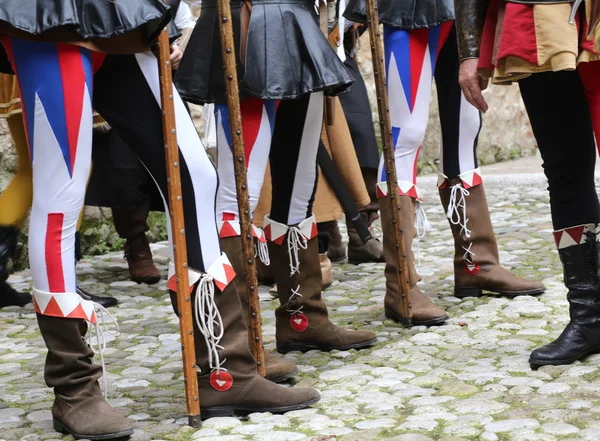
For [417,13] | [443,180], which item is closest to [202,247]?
[417,13]

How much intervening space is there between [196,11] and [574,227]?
4.71m

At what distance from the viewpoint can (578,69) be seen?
2.87 meters

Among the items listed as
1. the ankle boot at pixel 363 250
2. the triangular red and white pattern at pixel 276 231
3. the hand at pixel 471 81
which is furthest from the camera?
the ankle boot at pixel 363 250

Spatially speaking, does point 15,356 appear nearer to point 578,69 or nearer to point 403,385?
point 403,385

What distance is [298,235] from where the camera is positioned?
3328 mm

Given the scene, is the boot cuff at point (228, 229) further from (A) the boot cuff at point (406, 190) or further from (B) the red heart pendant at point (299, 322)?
(A) the boot cuff at point (406, 190)

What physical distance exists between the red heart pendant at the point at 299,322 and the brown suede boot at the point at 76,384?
0.95 m

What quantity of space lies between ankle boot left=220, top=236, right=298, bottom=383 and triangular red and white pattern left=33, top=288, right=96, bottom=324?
Answer: 0.61 meters

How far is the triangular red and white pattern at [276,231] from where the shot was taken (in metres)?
3.33

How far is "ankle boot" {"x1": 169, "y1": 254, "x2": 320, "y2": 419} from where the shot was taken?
2.64 meters

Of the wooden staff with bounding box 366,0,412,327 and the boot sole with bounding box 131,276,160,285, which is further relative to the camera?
the boot sole with bounding box 131,276,160,285

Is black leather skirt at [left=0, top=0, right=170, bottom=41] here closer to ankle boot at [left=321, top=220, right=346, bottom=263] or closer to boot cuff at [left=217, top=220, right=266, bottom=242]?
boot cuff at [left=217, top=220, right=266, bottom=242]

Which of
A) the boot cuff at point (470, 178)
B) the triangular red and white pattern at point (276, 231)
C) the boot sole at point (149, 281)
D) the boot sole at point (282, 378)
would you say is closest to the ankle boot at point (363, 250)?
the boot sole at point (149, 281)

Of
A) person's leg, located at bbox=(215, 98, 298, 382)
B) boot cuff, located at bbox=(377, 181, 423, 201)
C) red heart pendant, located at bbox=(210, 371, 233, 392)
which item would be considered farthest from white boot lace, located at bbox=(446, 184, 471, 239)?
red heart pendant, located at bbox=(210, 371, 233, 392)
